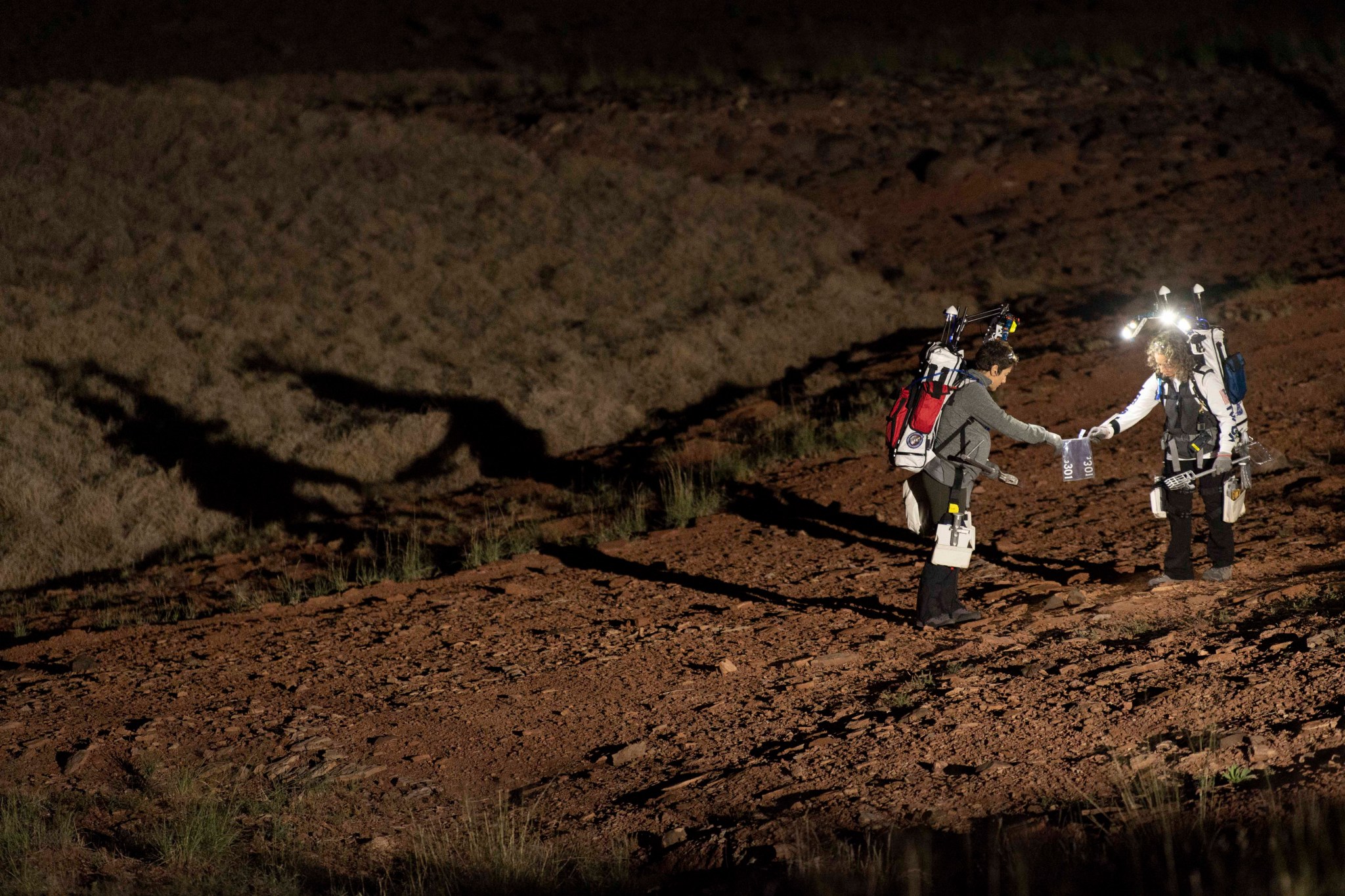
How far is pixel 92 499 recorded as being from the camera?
13.7m

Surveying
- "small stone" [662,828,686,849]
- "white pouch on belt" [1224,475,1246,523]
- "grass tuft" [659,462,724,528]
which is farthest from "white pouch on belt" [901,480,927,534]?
"grass tuft" [659,462,724,528]

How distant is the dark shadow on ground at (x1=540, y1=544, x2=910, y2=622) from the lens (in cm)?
880

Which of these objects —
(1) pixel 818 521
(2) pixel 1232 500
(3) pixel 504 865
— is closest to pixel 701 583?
(1) pixel 818 521

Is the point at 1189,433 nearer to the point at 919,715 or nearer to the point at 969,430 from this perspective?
the point at 969,430

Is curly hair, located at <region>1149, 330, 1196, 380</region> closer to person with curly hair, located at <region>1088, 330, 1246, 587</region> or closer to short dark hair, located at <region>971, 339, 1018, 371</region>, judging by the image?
person with curly hair, located at <region>1088, 330, 1246, 587</region>

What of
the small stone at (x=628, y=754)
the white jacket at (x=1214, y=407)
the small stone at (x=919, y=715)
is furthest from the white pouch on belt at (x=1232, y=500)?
the small stone at (x=628, y=754)

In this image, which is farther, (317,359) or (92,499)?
(317,359)

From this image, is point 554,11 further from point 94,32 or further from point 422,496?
point 422,496

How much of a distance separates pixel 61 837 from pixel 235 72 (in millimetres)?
34589

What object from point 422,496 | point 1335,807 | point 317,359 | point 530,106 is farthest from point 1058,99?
point 1335,807

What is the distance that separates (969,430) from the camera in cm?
771

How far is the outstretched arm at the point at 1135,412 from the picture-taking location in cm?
792

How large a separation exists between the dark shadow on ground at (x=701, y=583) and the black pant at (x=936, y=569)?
459mm

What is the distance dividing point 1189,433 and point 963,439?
1382 mm
